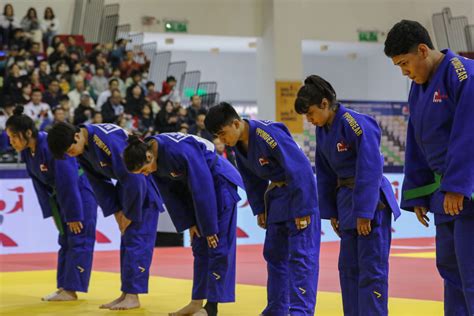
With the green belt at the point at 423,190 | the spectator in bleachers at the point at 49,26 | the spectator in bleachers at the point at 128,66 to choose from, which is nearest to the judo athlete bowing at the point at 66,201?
the green belt at the point at 423,190

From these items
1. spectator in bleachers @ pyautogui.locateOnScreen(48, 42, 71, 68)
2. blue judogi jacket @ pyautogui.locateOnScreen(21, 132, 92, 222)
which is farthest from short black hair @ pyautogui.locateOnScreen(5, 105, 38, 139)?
spectator in bleachers @ pyautogui.locateOnScreen(48, 42, 71, 68)

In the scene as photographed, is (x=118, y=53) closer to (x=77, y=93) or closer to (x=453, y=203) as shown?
(x=77, y=93)

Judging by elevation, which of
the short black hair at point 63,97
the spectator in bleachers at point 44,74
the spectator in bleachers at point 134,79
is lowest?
the short black hair at point 63,97

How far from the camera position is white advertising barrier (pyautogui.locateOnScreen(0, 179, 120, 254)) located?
40.5ft

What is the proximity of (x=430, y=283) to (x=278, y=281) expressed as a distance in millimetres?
3188

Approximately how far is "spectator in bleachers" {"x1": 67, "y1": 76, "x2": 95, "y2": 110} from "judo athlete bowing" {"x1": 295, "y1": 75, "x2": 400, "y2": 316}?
11.9 meters

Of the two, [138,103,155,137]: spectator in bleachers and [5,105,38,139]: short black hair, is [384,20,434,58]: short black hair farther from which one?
[138,103,155,137]: spectator in bleachers

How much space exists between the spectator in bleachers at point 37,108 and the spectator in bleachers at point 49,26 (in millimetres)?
3873

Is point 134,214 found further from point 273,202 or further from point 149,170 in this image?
point 273,202

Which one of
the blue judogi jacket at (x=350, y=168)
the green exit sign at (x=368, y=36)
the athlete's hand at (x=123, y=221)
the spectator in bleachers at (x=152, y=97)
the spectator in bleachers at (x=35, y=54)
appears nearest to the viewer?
the blue judogi jacket at (x=350, y=168)

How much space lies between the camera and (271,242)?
584 cm

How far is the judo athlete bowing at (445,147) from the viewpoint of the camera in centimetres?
395

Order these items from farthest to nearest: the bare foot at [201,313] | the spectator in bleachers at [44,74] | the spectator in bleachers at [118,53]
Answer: the spectator in bleachers at [118,53]
the spectator in bleachers at [44,74]
the bare foot at [201,313]

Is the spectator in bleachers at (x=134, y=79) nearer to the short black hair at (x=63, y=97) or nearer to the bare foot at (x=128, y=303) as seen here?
the short black hair at (x=63, y=97)
